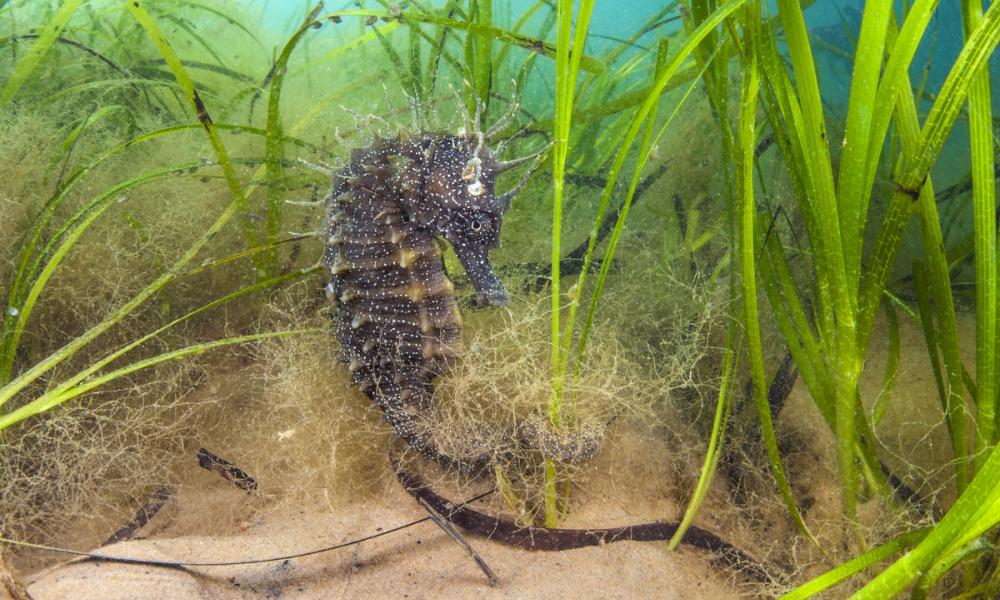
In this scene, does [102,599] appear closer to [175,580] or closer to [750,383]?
[175,580]

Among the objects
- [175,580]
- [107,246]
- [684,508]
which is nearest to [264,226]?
[107,246]

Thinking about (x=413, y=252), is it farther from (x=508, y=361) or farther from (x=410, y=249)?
(x=508, y=361)

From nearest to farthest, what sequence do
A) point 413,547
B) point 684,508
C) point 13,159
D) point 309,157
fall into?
1. point 413,547
2. point 684,508
3. point 13,159
4. point 309,157

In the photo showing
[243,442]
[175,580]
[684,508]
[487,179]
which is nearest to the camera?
[175,580]

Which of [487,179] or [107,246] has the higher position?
[487,179]

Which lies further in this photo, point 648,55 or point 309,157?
point 648,55
